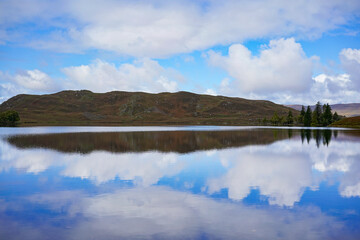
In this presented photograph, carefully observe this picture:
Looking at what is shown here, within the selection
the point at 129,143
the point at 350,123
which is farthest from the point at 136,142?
the point at 350,123

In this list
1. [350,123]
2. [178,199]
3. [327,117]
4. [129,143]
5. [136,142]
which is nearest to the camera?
[178,199]

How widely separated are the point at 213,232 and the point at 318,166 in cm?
2488

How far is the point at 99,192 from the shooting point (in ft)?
72.2

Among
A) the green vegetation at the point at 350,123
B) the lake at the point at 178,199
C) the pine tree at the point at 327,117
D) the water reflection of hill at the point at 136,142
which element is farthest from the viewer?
the pine tree at the point at 327,117

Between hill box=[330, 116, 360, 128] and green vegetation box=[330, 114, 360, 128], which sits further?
hill box=[330, 116, 360, 128]

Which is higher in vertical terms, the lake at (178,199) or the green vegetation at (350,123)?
the green vegetation at (350,123)

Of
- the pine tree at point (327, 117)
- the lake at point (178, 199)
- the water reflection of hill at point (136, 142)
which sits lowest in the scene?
the lake at point (178, 199)

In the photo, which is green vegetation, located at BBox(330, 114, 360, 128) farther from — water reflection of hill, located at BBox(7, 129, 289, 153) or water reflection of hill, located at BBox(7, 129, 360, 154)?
water reflection of hill, located at BBox(7, 129, 289, 153)

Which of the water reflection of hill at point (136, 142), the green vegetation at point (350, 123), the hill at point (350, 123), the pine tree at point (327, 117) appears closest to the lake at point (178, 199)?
the water reflection of hill at point (136, 142)

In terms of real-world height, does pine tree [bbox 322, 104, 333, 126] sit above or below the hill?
above

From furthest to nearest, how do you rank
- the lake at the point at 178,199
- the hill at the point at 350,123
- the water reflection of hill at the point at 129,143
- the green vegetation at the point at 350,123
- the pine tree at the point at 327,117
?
the pine tree at the point at 327,117 < the hill at the point at 350,123 < the green vegetation at the point at 350,123 < the water reflection of hill at the point at 129,143 < the lake at the point at 178,199

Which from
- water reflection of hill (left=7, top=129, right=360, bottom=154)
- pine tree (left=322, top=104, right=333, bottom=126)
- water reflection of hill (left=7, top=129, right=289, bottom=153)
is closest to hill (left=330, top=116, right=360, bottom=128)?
pine tree (left=322, top=104, right=333, bottom=126)

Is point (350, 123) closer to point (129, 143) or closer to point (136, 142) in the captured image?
point (136, 142)

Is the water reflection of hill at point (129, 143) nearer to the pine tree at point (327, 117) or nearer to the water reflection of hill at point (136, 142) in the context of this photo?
the water reflection of hill at point (136, 142)
